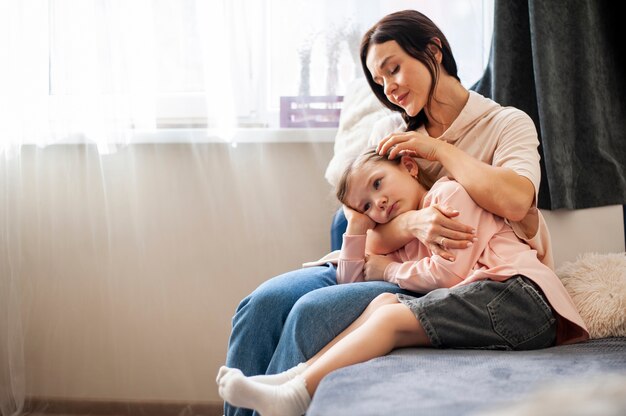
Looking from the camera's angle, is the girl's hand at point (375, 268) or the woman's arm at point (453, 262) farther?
→ the girl's hand at point (375, 268)

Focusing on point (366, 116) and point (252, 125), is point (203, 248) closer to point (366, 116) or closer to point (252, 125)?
point (252, 125)

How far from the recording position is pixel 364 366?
124 centimetres

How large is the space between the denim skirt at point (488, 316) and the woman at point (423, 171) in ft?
0.42

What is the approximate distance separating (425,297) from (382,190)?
326mm

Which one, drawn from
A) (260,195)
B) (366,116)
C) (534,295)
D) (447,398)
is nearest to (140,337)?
(260,195)

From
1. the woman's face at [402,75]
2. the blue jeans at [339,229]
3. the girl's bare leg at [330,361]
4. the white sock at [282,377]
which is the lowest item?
the white sock at [282,377]

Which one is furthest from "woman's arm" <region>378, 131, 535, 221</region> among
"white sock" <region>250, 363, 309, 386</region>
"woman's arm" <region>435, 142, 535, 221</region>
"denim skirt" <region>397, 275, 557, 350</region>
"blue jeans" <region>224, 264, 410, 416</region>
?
"white sock" <region>250, 363, 309, 386</region>

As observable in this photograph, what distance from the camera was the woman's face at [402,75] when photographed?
178 centimetres

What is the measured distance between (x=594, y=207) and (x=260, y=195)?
3.59 ft

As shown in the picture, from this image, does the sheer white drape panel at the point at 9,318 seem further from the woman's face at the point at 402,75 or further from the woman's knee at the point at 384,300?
the woman's knee at the point at 384,300

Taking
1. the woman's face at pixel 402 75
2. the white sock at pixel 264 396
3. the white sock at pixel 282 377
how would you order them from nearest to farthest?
the white sock at pixel 264 396 → the white sock at pixel 282 377 → the woman's face at pixel 402 75

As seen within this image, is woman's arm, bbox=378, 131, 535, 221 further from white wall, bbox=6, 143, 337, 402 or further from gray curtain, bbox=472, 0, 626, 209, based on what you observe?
white wall, bbox=6, 143, 337, 402

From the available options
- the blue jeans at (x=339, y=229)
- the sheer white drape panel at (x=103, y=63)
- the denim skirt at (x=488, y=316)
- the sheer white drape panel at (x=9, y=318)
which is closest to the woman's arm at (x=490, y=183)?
the denim skirt at (x=488, y=316)

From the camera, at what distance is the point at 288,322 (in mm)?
1510
